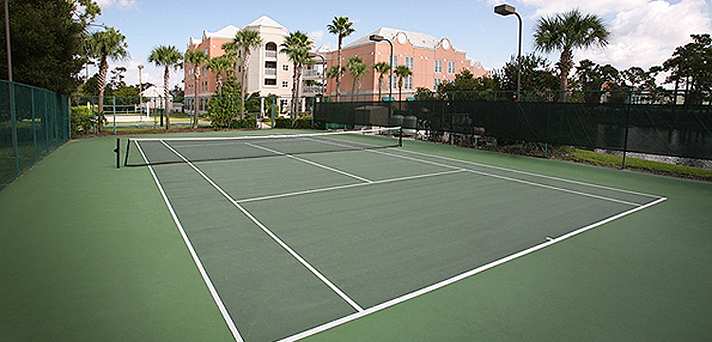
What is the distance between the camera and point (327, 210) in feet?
24.2

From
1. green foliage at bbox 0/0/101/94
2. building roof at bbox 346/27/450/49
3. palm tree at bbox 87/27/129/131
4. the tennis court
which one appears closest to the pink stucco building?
building roof at bbox 346/27/450/49

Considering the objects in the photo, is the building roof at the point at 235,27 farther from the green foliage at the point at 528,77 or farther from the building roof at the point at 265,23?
the green foliage at the point at 528,77

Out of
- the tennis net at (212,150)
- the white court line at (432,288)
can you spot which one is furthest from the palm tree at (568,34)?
the white court line at (432,288)

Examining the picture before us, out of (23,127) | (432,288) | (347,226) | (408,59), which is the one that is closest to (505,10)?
(347,226)

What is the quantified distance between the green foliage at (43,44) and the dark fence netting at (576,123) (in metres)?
13.7

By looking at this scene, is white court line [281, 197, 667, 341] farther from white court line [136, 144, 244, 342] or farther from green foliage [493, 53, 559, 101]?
green foliage [493, 53, 559, 101]

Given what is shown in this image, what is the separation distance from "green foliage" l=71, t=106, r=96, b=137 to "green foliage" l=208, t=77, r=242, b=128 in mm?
6798

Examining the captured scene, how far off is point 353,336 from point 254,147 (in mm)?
14586

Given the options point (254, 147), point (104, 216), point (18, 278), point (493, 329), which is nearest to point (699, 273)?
point (493, 329)

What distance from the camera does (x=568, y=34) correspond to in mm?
18719

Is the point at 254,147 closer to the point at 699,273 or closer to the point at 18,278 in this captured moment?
the point at 18,278

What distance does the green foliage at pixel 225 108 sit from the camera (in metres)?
28.6

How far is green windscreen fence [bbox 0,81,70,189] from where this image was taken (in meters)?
9.15

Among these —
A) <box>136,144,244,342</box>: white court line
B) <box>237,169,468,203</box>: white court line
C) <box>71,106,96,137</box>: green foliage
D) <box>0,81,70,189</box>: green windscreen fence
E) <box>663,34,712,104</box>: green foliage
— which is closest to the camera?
<box>136,144,244,342</box>: white court line
